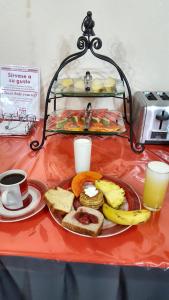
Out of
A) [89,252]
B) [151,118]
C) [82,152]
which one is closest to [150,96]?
[151,118]

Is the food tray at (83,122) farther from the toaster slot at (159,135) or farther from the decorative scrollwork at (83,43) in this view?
the decorative scrollwork at (83,43)

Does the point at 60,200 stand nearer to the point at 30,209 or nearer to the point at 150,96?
the point at 30,209

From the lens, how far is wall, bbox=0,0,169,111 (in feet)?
3.09

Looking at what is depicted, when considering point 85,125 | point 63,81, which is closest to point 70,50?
point 63,81

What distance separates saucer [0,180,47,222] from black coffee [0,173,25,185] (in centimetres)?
7

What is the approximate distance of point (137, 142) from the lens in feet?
3.21

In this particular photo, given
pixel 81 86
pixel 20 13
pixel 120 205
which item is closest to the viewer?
pixel 120 205

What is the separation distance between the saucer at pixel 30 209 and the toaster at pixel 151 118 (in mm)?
476

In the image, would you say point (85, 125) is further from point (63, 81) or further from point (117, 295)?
point (117, 295)

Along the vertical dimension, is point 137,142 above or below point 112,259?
above

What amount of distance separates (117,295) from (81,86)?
0.67 metres

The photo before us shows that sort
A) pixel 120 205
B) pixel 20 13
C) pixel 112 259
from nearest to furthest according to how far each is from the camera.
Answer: pixel 112 259
pixel 120 205
pixel 20 13

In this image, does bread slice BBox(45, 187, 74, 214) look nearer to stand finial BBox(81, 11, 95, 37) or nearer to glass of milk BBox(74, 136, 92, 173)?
glass of milk BBox(74, 136, 92, 173)

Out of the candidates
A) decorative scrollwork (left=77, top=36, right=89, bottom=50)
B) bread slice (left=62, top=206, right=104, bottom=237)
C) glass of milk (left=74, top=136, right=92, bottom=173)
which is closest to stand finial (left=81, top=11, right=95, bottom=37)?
decorative scrollwork (left=77, top=36, right=89, bottom=50)
